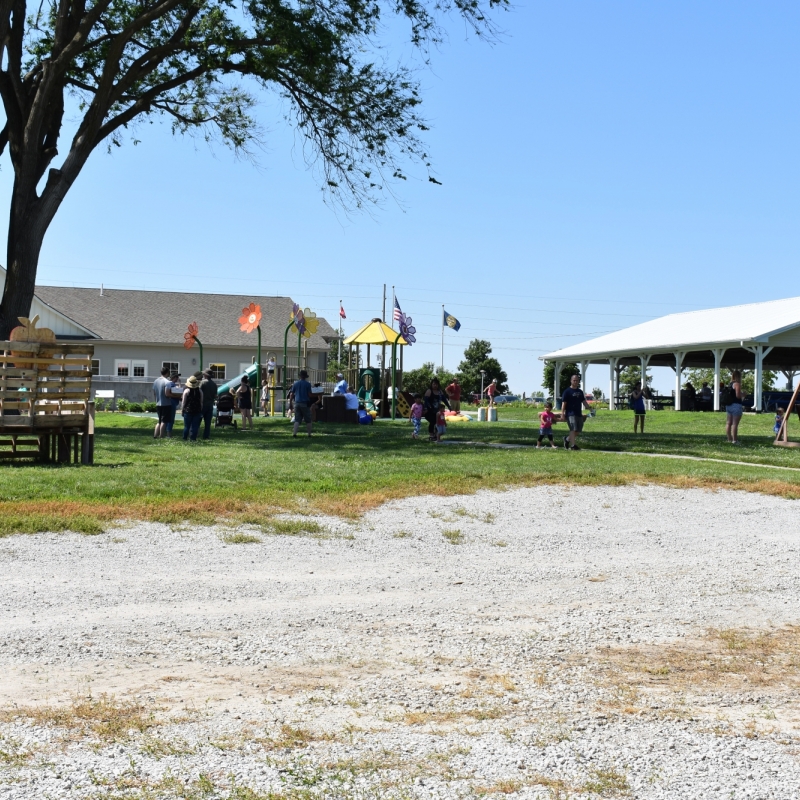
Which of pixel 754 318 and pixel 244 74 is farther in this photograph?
pixel 754 318

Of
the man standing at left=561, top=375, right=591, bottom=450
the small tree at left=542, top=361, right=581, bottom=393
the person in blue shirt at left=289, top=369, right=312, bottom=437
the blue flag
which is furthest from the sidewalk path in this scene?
the small tree at left=542, top=361, right=581, bottom=393

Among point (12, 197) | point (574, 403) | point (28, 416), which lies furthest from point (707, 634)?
point (12, 197)

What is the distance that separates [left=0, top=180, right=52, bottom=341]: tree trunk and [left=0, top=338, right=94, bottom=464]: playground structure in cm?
643

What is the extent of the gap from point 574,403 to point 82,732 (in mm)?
16600

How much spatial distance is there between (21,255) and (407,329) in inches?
631

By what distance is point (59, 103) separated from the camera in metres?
23.7

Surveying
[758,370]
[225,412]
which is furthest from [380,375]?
[758,370]

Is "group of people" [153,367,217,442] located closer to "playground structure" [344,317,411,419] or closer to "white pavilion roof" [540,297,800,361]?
"playground structure" [344,317,411,419]

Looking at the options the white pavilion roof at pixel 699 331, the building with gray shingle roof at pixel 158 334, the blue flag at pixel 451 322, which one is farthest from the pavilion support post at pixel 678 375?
the building with gray shingle roof at pixel 158 334

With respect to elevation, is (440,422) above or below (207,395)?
below

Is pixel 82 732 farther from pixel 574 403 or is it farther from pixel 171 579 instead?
pixel 574 403

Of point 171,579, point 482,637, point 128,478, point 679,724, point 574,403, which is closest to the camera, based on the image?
point 679,724

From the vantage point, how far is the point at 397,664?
6.26 metres

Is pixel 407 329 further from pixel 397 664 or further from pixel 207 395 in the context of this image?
pixel 397 664
